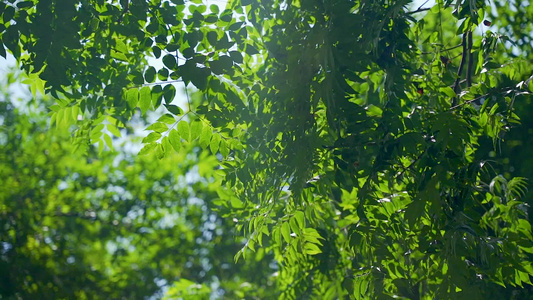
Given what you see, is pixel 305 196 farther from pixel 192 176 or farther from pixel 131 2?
pixel 192 176

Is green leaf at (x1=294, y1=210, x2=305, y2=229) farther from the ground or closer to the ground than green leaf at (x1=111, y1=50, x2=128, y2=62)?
closer to the ground

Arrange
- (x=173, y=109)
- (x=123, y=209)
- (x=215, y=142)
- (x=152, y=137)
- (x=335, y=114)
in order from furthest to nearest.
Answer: (x=123, y=209), (x=215, y=142), (x=152, y=137), (x=173, y=109), (x=335, y=114)

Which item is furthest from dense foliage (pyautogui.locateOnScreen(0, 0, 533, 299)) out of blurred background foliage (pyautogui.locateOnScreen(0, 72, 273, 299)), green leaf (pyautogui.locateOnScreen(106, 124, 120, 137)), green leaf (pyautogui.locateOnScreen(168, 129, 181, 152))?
blurred background foliage (pyautogui.locateOnScreen(0, 72, 273, 299))

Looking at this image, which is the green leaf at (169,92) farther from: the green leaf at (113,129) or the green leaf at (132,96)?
the green leaf at (113,129)

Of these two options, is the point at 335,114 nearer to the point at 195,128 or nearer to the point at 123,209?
the point at 195,128

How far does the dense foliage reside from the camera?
9.51 ft

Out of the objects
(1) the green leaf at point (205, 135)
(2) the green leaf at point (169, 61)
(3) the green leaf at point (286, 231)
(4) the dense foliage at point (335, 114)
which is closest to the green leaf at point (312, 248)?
(4) the dense foliage at point (335, 114)

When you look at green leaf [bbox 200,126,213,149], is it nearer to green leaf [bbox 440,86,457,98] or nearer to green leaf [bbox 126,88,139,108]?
green leaf [bbox 126,88,139,108]

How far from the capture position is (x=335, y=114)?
3021 millimetres

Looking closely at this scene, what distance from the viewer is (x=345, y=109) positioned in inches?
119

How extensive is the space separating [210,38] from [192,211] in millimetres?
10291

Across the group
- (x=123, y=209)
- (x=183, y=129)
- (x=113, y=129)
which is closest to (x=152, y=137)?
(x=183, y=129)

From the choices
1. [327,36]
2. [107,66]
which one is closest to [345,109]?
[327,36]

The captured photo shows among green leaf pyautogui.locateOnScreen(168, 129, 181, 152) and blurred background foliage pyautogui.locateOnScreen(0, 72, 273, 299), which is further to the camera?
blurred background foliage pyautogui.locateOnScreen(0, 72, 273, 299)
